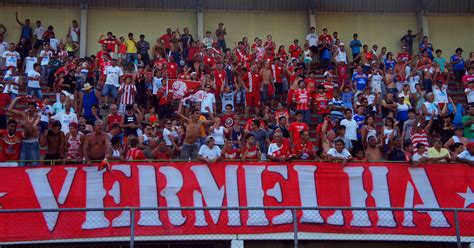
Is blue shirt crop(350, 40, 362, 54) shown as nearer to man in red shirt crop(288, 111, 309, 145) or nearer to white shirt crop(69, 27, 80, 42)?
man in red shirt crop(288, 111, 309, 145)

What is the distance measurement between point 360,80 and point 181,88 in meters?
5.35

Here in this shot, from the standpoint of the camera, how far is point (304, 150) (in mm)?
14797

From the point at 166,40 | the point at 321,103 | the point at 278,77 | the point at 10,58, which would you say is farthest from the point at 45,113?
the point at 166,40

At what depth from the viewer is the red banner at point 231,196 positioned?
1231 cm

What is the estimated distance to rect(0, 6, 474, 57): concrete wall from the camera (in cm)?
2561

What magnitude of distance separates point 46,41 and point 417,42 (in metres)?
13.9

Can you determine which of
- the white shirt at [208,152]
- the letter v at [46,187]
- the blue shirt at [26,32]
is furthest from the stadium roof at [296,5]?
the letter v at [46,187]

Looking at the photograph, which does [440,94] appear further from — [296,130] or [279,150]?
[279,150]

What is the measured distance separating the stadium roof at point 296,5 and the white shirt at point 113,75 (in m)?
7.03

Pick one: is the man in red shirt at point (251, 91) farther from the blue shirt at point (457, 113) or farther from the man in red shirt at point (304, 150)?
the blue shirt at point (457, 113)

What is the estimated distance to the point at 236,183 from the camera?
43.4 ft

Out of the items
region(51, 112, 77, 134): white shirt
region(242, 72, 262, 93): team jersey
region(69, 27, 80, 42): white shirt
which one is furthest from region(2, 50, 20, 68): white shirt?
region(242, 72, 262, 93): team jersey

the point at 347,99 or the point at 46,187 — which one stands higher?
the point at 347,99

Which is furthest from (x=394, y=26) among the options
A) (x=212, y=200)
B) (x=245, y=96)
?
(x=212, y=200)
